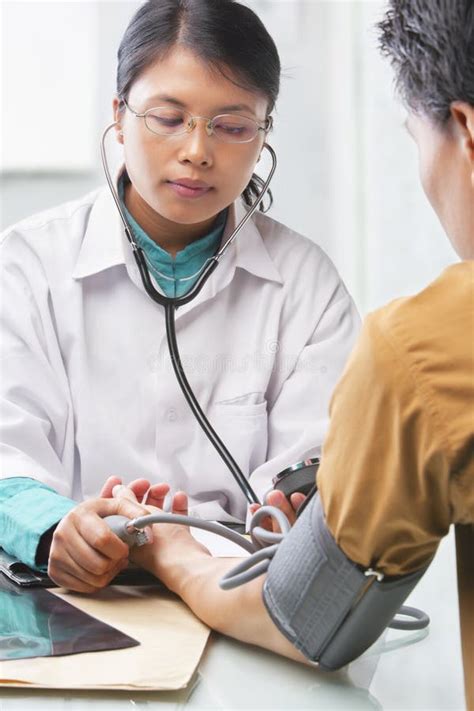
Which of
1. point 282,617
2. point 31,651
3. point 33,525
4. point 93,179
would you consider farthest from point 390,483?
point 93,179

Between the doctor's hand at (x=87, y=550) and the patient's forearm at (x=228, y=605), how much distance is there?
0.06 meters

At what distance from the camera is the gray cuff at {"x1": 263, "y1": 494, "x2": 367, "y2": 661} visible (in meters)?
0.69

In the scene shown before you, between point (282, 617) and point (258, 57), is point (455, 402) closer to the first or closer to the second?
point (282, 617)

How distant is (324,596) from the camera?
2.32 feet

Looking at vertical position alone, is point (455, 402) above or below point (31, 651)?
above

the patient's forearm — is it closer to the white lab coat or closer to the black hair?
the white lab coat

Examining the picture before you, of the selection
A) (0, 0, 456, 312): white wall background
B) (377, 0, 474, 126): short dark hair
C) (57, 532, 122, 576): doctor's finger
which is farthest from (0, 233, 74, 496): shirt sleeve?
(0, 0, 456, 312): white wall background

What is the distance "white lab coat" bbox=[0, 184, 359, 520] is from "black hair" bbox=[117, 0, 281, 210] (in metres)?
0.21

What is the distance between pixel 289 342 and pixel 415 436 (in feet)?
2.25

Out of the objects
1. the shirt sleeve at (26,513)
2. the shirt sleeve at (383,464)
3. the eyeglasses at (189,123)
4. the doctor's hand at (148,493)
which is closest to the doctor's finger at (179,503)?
the doctor's hand at (148,493)

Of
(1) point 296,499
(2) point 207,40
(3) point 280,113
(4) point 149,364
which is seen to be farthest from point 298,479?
(3) point 280,113

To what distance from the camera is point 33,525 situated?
38.5 inches

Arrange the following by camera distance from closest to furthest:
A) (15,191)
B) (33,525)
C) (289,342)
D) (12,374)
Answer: (33,525) < (12,374) < (289,342) < (15,191)

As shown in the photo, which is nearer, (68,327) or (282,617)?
(282,617)
